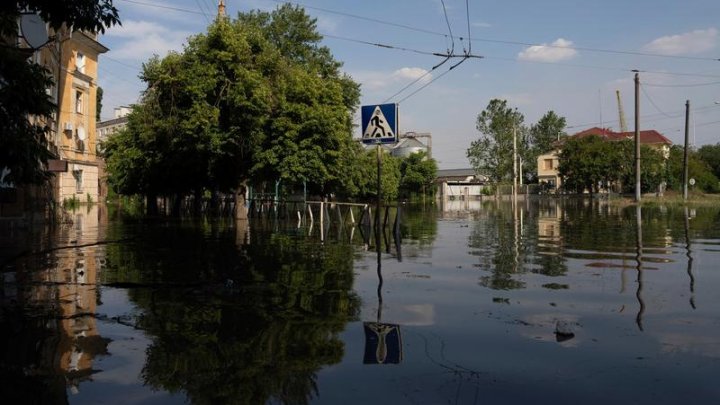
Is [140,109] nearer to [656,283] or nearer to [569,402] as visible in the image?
[656,283]

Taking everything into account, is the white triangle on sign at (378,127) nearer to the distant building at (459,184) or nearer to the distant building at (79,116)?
the distant building at (79,116)

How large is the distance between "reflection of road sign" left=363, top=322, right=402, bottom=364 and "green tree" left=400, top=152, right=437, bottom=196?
81.0 meters

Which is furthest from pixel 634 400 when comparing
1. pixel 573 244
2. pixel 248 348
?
pixel 573 244

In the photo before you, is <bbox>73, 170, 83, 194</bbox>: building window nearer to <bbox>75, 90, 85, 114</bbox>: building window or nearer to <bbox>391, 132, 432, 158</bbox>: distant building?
<bbox>75, 90, 85, 114</bbox>: building window

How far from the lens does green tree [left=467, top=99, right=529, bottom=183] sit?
98.4 meters

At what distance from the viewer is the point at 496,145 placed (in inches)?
3898

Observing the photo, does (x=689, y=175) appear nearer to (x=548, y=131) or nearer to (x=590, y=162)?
(x=590, y=162)

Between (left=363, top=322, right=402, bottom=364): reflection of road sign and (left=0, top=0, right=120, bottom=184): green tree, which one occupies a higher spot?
(left=0, top=0, right=120, bottom=184): green tree

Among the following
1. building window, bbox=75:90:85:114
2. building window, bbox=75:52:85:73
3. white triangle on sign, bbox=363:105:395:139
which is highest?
building window, bbox=75:52:85:73

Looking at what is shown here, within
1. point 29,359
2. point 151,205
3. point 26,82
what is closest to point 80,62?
point 151,205

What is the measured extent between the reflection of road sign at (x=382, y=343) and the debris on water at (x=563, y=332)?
1571mm

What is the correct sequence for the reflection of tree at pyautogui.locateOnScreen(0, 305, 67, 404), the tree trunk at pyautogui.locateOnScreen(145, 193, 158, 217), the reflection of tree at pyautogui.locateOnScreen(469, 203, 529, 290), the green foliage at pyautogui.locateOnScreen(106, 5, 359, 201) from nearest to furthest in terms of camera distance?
1. the reflection of tree at pyautogui.locateOnScreen(0, 305, 67, 404)
2. the reflection of tree at pyautogui.locateOnScreen(469, 203, 529, 290)
3. the green foliage at pyautogui.locateOnScreen(106, 5, 359, 201)
4. the tree trunk at pyautogui.locateOnScreen(145, 193, 158, 217)

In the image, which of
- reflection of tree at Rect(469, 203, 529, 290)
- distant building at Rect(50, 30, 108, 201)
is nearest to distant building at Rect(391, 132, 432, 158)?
distant building at Rect(50, 30, 108, 201)

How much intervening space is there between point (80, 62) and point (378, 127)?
41.9 m
